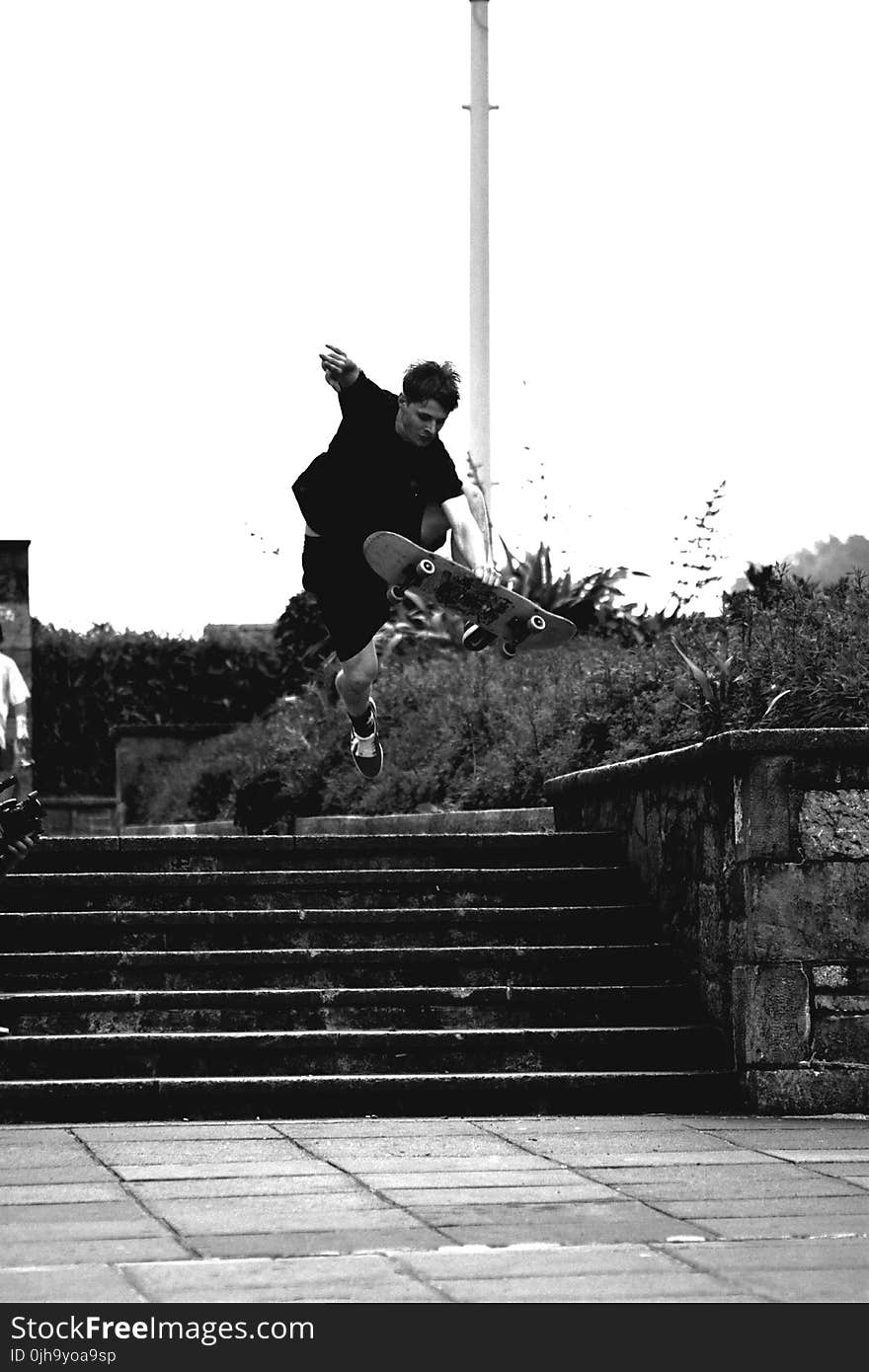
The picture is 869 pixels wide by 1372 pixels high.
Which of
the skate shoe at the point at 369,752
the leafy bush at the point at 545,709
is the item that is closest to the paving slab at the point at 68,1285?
the skate shoe at the point at 369,752

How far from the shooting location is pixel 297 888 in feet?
25.0

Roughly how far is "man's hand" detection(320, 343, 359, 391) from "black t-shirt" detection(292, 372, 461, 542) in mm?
61

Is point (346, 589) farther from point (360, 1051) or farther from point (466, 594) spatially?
point (360, 1051)

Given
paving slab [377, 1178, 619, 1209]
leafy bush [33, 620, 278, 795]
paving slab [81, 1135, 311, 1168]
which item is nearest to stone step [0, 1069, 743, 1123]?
paving slab [81, 1135, 311, 1168]

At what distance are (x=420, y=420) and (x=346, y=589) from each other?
84 centimetres

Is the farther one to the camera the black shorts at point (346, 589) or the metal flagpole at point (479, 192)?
the metal flagpole at point (479, 192)

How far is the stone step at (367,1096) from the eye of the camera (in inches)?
244

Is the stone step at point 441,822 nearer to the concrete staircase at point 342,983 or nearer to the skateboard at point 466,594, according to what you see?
the concrete staircase at point 342,983

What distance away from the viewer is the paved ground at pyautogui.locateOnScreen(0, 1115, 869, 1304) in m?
3.61

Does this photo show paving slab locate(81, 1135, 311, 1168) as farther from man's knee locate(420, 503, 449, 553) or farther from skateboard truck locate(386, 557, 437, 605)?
man's knee locate(420, 503, 449, 553)

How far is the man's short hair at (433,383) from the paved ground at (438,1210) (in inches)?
99.2

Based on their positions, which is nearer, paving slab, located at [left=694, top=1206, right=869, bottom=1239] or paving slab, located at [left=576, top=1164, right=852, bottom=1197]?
paving slab, located at [left=694, top=1206, right=869, bottom=1239]

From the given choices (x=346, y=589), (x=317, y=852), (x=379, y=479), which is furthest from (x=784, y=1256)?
(x=317, y=852)
